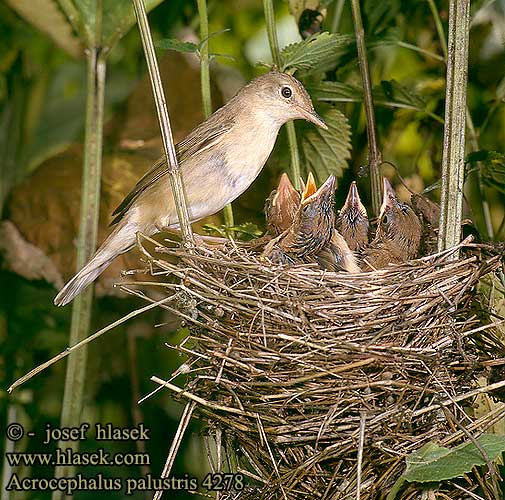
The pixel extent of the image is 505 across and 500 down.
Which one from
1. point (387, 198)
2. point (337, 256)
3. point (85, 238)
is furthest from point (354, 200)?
point (85, 238)

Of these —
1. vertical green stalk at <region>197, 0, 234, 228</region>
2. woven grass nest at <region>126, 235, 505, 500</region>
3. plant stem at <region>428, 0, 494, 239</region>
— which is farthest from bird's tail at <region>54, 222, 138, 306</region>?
plant stem at <region>428, 0, 494, 239</region>

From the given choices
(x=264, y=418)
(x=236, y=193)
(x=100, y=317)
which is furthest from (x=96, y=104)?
(x=100, y=317)

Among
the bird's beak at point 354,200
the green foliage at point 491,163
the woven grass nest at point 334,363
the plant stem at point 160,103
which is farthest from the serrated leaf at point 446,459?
the bird's beak at point 354,200

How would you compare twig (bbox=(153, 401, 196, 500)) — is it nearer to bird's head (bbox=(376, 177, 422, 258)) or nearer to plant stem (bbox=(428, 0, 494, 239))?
bird's head (bbox=(376, 177, 422, 258))

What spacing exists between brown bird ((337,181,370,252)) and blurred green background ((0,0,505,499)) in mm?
Result: 284

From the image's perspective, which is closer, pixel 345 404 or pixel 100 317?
pixel 345 404

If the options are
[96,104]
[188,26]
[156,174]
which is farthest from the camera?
[188,26]

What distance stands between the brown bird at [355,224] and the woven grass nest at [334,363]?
41 centimetres

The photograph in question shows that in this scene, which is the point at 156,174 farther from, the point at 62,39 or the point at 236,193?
the point at 62,39

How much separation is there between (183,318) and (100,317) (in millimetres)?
1716

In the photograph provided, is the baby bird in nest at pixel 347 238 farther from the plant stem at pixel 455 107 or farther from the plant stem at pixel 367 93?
the plant stem at pixel 455 107

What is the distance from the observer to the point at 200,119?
3.53 meters

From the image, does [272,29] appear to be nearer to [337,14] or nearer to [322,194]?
[322,194]

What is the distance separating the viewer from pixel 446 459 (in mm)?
1863
